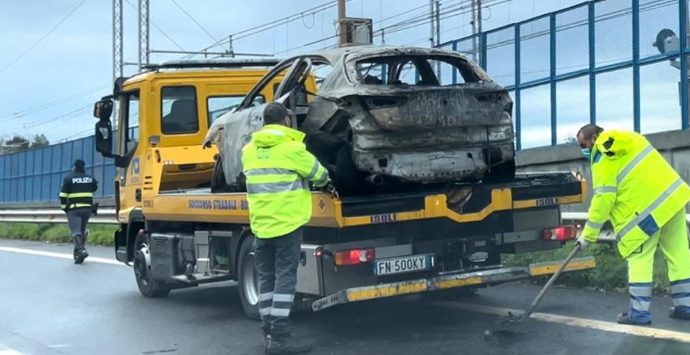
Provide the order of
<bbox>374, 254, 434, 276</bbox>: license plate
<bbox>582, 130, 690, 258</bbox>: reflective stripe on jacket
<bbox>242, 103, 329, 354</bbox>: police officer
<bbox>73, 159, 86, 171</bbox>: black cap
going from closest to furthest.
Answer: <bbox>242, 103, 329, 354</bbox>: police officer
<bbox>374, 254, 434, 276</bbox>: license plate
<bbox>582, 130, 690, 258</bbox>: reflective stripe on jacket
<bbox>73, 159, 86, 171</bbox>: black cap

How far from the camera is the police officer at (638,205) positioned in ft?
22.3

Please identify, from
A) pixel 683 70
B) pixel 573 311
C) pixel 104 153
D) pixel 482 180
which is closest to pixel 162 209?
pixel 104 153

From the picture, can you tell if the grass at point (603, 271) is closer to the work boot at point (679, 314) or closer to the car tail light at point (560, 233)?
the car tail light at point (560, 233)

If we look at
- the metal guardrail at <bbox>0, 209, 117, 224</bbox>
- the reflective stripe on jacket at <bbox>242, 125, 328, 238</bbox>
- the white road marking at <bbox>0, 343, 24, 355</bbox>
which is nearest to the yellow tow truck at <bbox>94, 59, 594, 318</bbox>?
the reflective stripe on jacket at <bbox>242, 125, 328, 238</bbox>

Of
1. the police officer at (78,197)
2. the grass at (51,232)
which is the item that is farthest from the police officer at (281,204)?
the grass at (51,232)

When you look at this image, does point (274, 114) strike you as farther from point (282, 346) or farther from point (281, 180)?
point (282, 346)

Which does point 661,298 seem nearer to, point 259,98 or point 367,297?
point 367,297

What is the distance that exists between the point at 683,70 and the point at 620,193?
5265mm

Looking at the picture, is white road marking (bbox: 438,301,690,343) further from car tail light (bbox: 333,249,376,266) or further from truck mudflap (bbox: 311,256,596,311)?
car tail light (bbox: 333,249,376,266)

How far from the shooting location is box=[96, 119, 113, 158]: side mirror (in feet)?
33.9

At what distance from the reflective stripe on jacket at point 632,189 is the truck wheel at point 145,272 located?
5.32m

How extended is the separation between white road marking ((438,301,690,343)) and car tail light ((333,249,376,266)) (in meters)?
1.64

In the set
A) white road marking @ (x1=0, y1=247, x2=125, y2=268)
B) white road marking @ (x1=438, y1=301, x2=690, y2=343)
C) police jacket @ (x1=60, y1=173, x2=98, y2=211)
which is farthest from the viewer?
police jacket @ (x1=60, y1=173, x2=98, y2=211)

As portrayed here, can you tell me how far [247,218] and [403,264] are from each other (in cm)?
158
